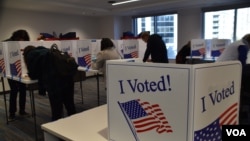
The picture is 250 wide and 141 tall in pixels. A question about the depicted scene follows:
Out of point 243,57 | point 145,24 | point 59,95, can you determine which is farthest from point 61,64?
point 145,24

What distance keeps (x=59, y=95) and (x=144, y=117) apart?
190cm

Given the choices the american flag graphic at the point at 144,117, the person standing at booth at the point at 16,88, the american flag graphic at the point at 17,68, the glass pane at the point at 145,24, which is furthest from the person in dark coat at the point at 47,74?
the glass pane at the point at 145,24

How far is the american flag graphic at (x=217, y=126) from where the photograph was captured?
702mm

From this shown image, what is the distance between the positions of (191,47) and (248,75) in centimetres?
281

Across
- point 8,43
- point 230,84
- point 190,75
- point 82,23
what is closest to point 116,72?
point 190,75

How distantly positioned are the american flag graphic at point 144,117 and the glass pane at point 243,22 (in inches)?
233

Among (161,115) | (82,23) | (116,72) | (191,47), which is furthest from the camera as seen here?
(82,23)

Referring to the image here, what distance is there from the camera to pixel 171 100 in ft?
2.35

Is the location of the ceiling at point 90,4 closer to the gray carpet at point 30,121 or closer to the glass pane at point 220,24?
the glass pane at point 220,24

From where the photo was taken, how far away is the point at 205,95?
69cm

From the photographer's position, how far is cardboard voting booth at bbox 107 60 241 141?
0.67 metres

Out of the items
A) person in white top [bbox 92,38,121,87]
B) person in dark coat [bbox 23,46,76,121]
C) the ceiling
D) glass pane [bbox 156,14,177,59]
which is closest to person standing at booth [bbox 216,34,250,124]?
person in white top [bbox 92,38,121,87]

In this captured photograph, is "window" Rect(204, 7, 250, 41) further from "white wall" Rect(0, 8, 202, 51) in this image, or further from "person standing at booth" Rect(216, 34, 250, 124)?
"person standing at booth" Rect(216, 34, 250, 124)

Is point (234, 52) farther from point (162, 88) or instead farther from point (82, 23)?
point (82, 23)
